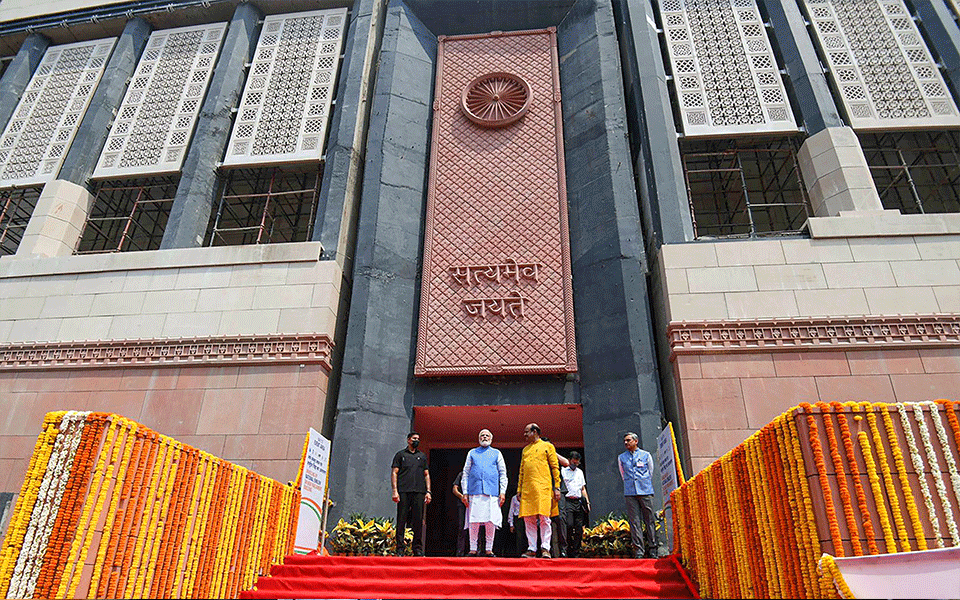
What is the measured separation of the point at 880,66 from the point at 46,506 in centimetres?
1456

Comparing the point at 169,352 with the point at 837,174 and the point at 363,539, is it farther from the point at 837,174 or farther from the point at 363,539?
the point at 837,174

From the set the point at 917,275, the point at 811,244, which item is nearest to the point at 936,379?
the point at 917,275

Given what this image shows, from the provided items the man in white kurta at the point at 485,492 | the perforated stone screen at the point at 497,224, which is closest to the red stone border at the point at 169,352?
the perforated stone screen at the point at 497,224

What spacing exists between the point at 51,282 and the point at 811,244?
1331 centimetres

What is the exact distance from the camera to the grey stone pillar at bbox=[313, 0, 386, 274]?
38.3ft

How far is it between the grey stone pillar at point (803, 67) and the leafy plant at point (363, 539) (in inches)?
396

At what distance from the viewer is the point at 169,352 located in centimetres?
1052

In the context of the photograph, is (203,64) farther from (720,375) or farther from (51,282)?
(720,375)

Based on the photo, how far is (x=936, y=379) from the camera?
8.84 m

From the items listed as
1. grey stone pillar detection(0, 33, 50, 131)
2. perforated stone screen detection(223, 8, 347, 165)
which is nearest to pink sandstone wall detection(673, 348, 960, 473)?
perforated stone screen detection(223, 8, 347, 165)

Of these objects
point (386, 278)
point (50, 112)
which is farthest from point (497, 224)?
point (50, 112)

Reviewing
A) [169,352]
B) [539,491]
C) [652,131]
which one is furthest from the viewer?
[652,131]

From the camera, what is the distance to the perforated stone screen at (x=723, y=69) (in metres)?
11.9

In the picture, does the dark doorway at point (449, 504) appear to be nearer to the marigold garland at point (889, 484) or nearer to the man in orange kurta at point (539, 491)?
the man in orange kurta at point (539, 491)
